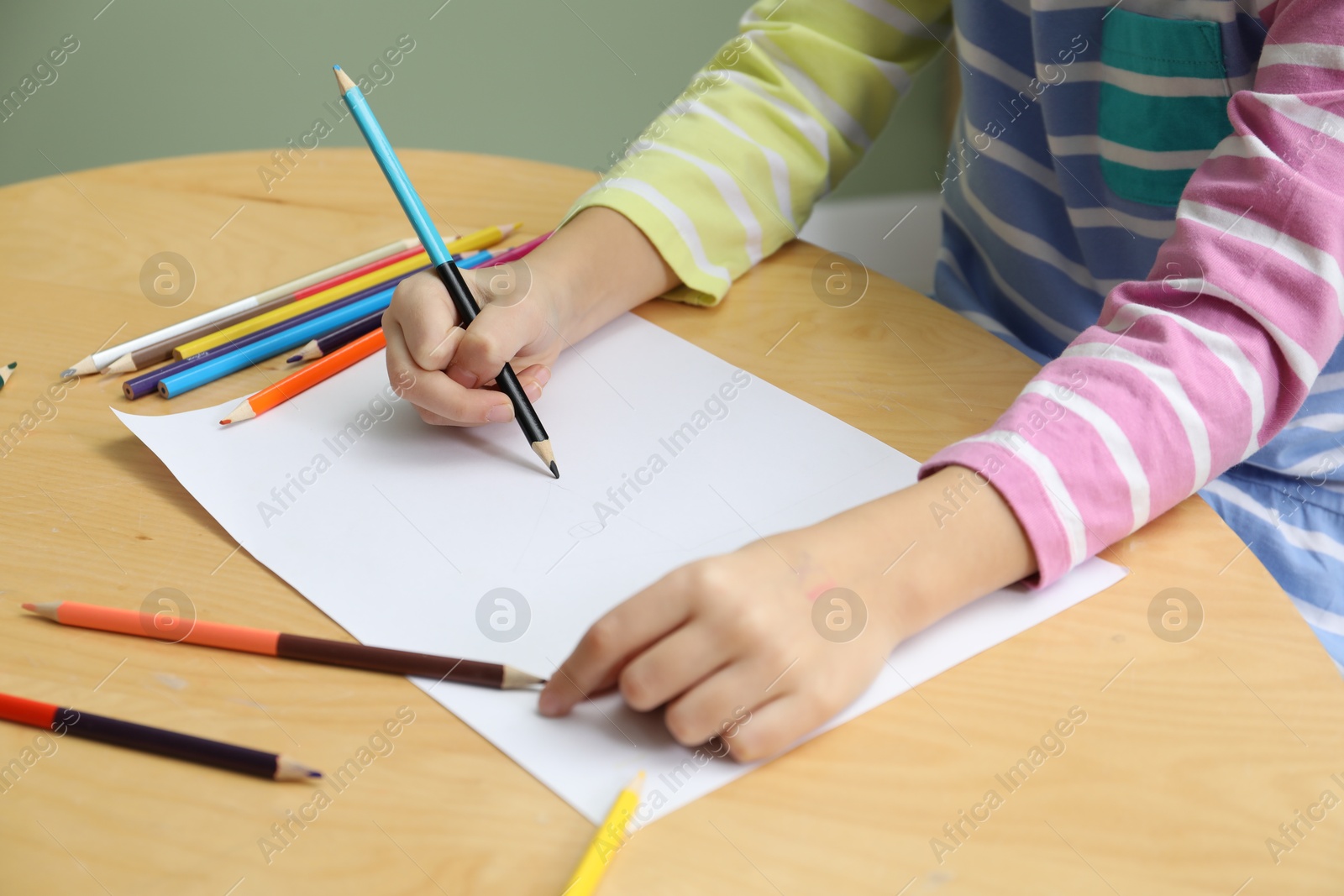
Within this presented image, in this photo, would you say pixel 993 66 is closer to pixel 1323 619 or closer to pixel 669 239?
pixel 669 239

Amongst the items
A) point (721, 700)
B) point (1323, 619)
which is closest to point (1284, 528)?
point (1323, 619)

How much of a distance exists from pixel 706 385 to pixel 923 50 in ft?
1.21

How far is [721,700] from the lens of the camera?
367 mm

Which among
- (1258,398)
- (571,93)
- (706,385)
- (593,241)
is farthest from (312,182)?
(571,93)

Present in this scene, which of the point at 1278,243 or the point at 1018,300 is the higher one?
the point at 1278,243

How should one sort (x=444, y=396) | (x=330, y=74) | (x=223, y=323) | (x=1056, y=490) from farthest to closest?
(x=330, y=74) < (x=223, y=323) < (x=444, y=396) < (x=1056, y=490)

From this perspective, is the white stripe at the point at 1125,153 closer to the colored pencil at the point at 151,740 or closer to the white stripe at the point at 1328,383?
the white stripe at the point at 1328,383

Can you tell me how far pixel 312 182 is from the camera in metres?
0.80

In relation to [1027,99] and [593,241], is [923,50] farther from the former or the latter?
[593,241]

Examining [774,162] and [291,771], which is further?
[774,162]

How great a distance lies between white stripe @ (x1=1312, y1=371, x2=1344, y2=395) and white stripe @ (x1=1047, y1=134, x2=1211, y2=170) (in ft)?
0.46

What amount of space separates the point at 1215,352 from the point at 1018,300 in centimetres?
28

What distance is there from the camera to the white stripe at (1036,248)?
2.26ft

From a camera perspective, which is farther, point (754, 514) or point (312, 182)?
point (312, 182)
